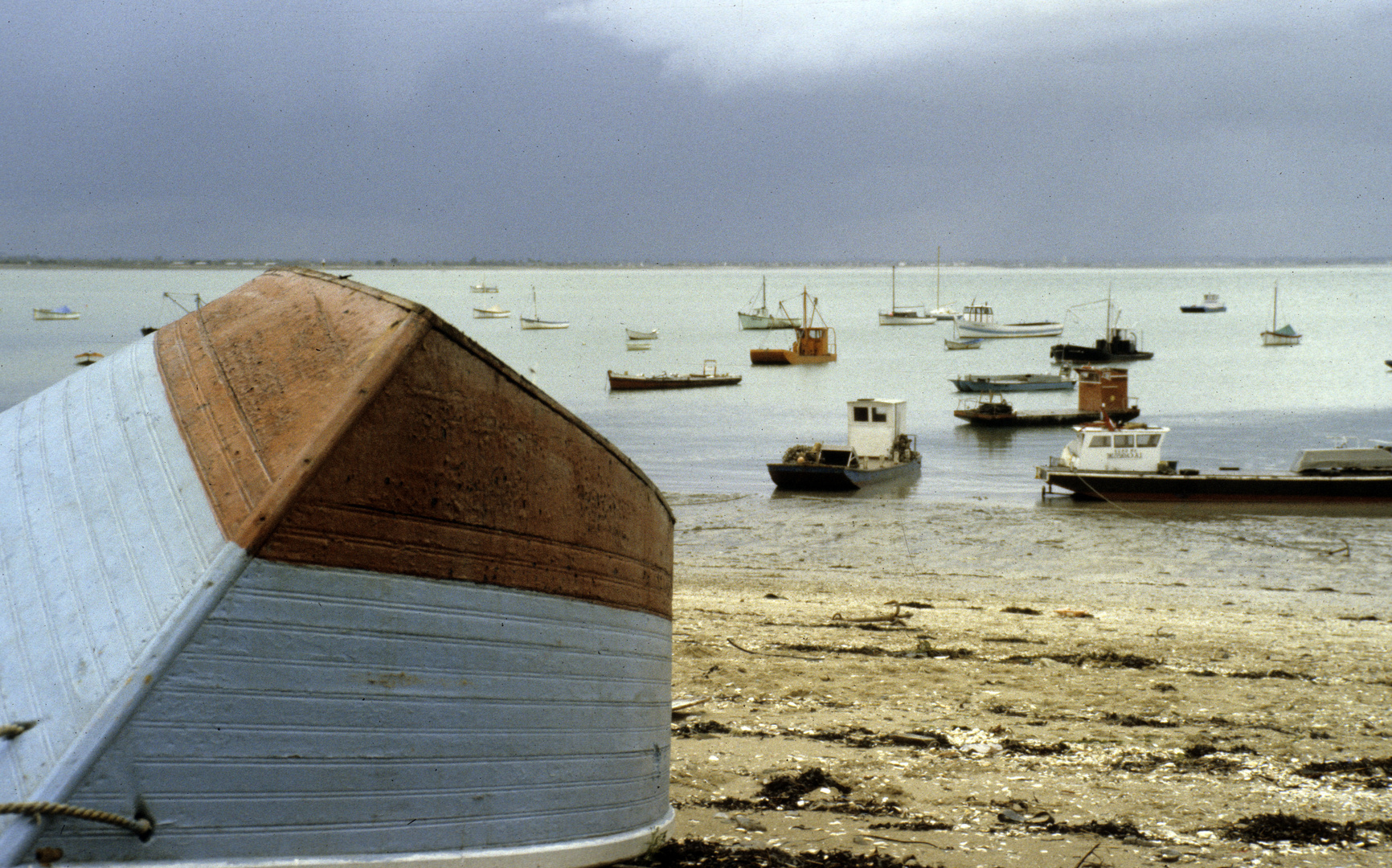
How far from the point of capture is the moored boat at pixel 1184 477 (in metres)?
26.7

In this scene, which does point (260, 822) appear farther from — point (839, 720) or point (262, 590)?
point (839, 720)

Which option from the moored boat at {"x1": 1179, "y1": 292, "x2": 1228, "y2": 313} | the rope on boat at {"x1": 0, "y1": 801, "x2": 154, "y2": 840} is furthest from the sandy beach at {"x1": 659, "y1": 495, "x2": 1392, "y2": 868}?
the moored boat at {"x1": 1179, "y1": 292, "x2": 1228, "y2": 313}

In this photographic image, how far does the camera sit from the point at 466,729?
336cm

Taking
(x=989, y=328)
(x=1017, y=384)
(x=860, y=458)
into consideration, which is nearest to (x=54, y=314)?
(x=989, y=328)

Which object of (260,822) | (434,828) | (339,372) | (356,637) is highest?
(339,372)

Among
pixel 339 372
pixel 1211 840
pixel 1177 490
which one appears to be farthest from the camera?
pixel 1177 490

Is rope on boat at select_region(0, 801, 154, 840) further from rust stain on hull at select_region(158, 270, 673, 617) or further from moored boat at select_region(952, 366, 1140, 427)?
moored boat at select_region(952, 366, 1140, 427)

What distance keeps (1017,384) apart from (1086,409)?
1146 cm

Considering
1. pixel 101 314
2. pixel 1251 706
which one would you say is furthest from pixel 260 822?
pixel 101 314

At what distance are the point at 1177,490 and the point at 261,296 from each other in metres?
26.7

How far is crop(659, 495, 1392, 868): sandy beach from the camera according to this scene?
5535 mm

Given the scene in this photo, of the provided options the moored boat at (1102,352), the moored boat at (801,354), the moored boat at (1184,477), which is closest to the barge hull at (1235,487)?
the moored boat at (1184,477)

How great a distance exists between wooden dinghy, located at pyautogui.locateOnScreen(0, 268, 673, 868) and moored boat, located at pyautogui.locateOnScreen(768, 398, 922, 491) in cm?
2539

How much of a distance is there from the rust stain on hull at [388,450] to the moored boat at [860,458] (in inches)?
999
